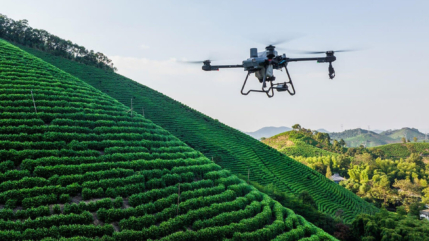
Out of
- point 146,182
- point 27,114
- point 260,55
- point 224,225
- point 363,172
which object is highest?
point 260,55

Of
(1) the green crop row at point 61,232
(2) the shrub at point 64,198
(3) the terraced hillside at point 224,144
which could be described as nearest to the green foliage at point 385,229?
(3) the terraced hillside at point 224,144

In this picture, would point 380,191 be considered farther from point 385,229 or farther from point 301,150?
point 301,150

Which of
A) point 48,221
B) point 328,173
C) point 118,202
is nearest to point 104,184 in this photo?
point 118,202

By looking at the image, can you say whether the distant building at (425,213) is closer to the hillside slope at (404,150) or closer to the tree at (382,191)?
the tree at (382,191)

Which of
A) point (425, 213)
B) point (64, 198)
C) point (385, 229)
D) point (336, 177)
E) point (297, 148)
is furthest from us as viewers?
point (297, 148)

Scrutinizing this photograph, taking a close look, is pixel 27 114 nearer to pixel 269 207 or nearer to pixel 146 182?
pixel 146 182

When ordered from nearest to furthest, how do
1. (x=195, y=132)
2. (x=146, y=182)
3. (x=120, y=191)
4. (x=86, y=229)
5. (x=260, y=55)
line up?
(x=260, y=55)
(x=86, y=229)
(x=120, y=191)
(x=146, y=182)
(x=195, y=132)

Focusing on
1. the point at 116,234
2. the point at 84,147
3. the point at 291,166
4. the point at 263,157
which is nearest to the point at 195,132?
the point at 263,157
